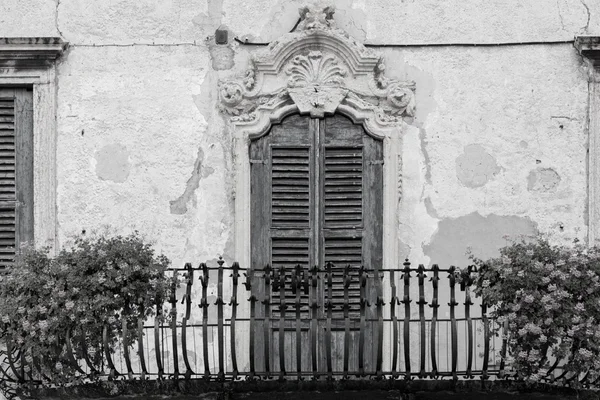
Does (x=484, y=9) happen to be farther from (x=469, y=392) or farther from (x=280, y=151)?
(x=469, y=392)

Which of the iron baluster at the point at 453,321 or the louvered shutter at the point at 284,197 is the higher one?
the louvered shutter at the point at 284,197

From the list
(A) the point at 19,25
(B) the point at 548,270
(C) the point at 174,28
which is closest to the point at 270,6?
(C) the point at 174,28

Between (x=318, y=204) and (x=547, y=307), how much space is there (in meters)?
2.22

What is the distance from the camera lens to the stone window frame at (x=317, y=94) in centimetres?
1811

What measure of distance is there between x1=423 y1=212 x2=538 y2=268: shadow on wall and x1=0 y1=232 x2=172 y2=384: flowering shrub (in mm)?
2195

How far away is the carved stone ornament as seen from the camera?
714 inches

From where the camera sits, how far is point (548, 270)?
16.8m

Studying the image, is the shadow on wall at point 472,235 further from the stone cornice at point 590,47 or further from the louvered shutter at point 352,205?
the stone cornice at point 590,47

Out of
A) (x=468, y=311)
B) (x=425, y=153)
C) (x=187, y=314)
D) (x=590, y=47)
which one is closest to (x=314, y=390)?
(x=187, y=314)

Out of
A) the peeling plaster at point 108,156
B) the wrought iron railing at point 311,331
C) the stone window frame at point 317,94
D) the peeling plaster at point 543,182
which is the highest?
the stone window frame at point 317,94

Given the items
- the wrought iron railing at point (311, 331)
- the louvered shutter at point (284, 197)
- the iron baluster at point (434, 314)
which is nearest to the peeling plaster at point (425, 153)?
the wrought iron railing at point (311, 331)

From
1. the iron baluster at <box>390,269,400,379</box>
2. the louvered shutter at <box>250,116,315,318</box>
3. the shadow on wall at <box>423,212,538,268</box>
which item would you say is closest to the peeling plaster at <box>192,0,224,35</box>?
the louvered shutter at <box>250,116,315,318</box>

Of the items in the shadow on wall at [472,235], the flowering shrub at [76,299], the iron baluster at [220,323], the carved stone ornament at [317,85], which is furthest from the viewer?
the carved stone ornament at [317,85]

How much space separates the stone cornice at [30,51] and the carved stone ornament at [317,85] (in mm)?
1255
